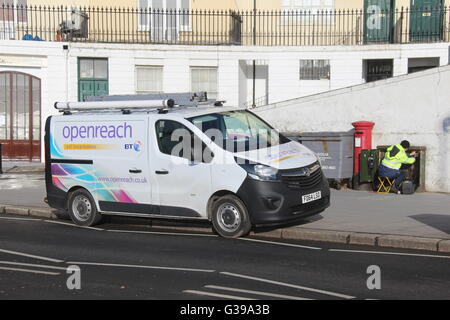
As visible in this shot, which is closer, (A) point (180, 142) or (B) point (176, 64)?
(A) point (180, 142)

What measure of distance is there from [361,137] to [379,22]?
8.65m

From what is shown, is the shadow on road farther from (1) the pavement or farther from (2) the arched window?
(2) the arched window

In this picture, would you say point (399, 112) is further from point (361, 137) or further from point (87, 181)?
point (87, 181)

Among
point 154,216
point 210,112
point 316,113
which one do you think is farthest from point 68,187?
point 316,113

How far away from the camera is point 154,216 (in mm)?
11117

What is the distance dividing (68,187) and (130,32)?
12863mm

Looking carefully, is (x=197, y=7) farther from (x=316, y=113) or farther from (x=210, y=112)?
(x=210, y=112)

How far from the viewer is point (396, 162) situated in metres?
15.0

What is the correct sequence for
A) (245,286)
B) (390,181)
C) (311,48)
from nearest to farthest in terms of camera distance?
1. (245,286)
2. (390,181)
3. (311,48)

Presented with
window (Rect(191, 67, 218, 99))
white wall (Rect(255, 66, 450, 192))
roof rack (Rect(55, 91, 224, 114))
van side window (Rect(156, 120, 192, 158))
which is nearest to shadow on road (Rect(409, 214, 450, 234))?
white wall (Rect(255, 66, 450, 192))

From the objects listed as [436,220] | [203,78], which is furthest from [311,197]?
[203,78]

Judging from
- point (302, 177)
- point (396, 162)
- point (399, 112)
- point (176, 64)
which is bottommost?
point (396, 162)

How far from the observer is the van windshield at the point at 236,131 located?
10.5 m

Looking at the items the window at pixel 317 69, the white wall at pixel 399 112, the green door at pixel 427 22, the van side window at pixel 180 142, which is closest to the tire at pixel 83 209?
the van side window at pixel 180 142
